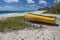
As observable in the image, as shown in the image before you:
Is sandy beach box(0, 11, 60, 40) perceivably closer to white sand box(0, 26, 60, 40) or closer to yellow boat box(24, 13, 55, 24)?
white sand box(0, 26, 60, 40)

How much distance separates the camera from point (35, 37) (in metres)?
5.54

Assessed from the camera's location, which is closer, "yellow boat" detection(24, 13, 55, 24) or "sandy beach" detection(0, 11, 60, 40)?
"sandy beach" detection(0, 11, 60, 40)

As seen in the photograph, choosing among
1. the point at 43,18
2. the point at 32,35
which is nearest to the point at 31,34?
the point at 32,35

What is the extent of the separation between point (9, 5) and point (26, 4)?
2.22 feet

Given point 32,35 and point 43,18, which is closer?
point 32,35

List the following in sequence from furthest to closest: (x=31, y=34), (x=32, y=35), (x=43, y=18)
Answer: (x=43, y=18), (x=31, y=34), (x=32, y=35)

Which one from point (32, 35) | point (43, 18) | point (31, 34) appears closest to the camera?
point (32, 35)

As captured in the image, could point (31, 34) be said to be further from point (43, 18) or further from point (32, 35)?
point (43, 18)

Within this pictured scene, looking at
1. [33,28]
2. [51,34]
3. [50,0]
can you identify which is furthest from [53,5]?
[51,34]

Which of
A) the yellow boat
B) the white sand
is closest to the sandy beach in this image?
the white sand

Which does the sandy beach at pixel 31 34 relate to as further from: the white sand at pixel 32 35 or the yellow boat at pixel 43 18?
the yellow boat at pixel 43 18

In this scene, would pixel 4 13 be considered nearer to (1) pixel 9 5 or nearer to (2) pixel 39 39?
(1) pixel 9 5

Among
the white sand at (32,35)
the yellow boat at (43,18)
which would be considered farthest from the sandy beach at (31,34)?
the yellow boat at (43,18)

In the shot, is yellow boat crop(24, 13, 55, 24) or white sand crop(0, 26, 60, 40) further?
yellow boat crop(24, 13, 55, 24)
